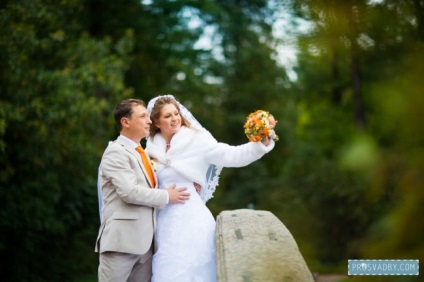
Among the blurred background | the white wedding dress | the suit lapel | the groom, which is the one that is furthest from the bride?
the blurred background

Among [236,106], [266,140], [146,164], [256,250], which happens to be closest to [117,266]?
[146,164]

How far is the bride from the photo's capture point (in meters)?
3.95

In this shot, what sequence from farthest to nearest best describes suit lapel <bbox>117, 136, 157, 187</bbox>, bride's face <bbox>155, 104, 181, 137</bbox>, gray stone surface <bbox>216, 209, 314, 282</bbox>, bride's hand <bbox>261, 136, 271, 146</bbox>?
bride's face <bbox>155, 104, 181, 137</bbox> → suit lapel <bbox>117, 136, 157, 187</bbox> → bride's hand <bbox>261, 136, 271, 146</bbox> → gray stone surface <bbox>216, 209, 314, 282</bbox>

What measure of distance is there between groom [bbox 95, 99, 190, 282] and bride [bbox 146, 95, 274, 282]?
0.39ft

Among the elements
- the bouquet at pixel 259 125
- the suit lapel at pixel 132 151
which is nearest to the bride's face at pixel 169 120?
the suit lapel at pixel 132 151

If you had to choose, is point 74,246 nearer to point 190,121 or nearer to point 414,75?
point 190,121

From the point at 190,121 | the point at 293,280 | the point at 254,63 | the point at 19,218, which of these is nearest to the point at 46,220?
the point at 19,218

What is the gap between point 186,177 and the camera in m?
4.33

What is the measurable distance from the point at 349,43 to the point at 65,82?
29.0 ft

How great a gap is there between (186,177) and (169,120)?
428mm

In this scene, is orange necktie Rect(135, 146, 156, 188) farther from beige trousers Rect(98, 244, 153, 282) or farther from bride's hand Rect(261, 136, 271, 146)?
bride's hand Rect(261, 136, 271, 146)

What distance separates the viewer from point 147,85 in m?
18.9

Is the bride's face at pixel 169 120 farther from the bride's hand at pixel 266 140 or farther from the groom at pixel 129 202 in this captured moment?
the bride's hand at pixel 266 140

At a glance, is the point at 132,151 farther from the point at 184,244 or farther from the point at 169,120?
the point at 184,244
